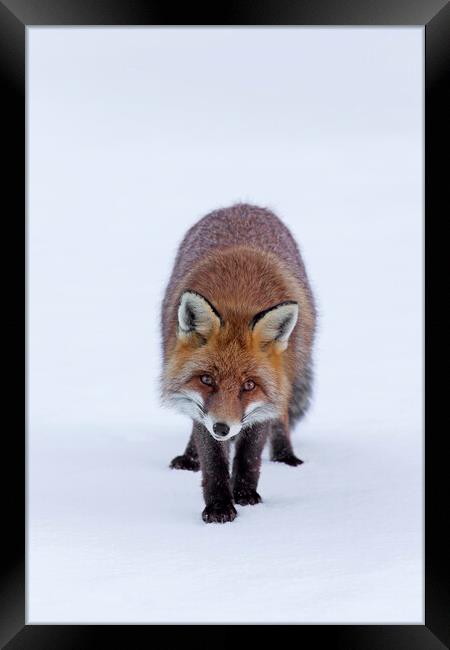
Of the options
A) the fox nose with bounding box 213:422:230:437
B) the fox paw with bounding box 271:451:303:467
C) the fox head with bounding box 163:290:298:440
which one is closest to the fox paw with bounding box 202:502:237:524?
the fox head with bounding box 163:290:298:440

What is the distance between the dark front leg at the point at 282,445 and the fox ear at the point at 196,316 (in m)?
1.90

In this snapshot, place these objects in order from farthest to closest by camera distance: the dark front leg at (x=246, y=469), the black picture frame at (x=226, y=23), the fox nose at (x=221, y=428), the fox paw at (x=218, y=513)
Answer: the dark front leg at (x=246, y=469) < the fox paw at (x=218, y=513) < the fox nose at (x=221, y=428) < the black picture frame at (x=226, y=23)

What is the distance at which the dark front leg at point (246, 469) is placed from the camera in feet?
17.3

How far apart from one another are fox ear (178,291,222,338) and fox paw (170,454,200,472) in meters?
1.87

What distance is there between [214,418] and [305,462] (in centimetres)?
228

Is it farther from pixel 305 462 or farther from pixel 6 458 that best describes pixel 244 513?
pixel 6 458

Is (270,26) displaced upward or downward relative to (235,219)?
upward

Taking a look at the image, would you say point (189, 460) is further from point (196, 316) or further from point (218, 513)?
point (196, 316)

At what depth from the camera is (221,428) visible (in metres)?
4.38

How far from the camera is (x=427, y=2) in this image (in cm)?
374

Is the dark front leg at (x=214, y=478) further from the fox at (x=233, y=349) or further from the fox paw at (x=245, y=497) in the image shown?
the fox paw at (x=245, y=497)

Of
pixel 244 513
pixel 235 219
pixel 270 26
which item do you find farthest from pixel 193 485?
pixel 270 26

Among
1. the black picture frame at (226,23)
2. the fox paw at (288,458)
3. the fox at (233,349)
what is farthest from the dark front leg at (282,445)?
the black picture frame at (226,23)

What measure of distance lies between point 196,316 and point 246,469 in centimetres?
129
